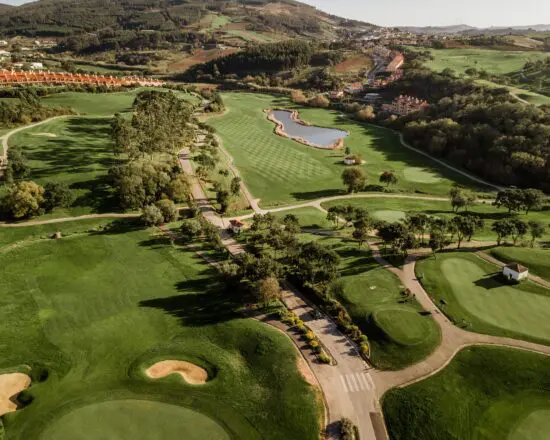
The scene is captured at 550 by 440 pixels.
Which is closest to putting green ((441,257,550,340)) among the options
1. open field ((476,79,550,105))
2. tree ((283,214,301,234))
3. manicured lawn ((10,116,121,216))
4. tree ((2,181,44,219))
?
tree ((283,214,301,234))

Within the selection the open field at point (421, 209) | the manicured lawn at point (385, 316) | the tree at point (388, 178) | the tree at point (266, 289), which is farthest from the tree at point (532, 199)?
the tree at point (266, 289)

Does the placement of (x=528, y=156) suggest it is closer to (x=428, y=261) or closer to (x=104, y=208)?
(x=428, y=261)

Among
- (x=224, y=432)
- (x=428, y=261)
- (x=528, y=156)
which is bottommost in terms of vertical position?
(x=224, y=432)

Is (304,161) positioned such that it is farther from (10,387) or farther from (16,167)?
(10,387)

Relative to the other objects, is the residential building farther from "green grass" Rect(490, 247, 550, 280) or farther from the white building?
the white building

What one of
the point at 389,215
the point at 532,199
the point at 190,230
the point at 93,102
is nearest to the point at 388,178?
the point at 389,215

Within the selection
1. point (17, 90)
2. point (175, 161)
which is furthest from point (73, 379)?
point (17, 90)
